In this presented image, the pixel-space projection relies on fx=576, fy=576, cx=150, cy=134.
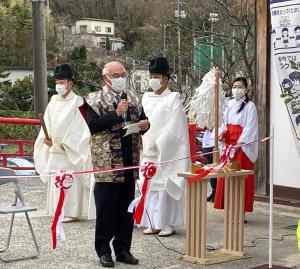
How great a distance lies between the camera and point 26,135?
21.5m

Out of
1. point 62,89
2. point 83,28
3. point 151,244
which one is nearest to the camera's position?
point 151,244

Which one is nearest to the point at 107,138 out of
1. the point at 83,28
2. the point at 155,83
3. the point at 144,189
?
the point at 144,189

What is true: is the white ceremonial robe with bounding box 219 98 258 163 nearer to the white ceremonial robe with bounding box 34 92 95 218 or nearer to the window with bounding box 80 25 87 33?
the white ceremonial robe with bounding box 34 92 95 218

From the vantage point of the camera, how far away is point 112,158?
4.75 metres

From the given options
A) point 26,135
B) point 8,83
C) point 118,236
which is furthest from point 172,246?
point 8,83

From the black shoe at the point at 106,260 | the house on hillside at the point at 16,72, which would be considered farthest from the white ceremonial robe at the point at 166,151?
the house on hillside at the point at 16,72

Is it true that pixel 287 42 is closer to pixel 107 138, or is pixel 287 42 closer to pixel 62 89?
pixel 107 138

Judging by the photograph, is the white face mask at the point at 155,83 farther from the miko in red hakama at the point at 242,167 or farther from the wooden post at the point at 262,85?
the wooden post at the point at 262,85

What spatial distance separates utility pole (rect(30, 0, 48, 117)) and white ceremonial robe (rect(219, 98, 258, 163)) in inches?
244

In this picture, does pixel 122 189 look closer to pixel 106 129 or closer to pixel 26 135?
pixel 106 129

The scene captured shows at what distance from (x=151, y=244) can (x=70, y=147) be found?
5.61ft

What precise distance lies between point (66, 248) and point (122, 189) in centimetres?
103

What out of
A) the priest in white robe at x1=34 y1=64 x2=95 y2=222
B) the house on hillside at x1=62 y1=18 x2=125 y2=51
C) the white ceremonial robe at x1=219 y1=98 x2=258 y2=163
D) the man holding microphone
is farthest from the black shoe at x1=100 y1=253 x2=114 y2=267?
the house on hillside at x1=62 y1=18 x2=125 y2=51

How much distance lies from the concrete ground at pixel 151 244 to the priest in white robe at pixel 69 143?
0.90ft
